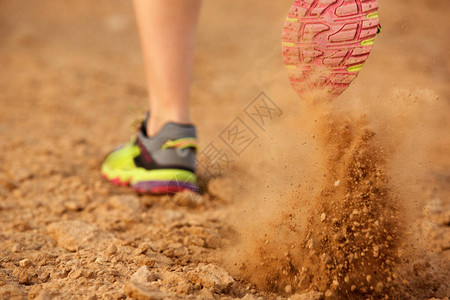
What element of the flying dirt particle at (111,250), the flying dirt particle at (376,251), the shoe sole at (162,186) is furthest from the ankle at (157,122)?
the flying dirt particle at (376,251)

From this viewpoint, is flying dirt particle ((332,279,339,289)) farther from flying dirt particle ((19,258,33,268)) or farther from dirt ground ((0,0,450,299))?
flying dirt particle ((19,258,33,268))

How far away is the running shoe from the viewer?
5.66 feet

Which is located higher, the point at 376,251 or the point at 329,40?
the point at 329,40

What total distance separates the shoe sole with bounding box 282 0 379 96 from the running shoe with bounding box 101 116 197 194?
707 mm

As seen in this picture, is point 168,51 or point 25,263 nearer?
point 25,263

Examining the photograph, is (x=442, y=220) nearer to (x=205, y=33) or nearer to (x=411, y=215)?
(x=411, y=215)

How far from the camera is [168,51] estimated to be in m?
1.68

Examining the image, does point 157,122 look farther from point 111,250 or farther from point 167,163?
point 111,250

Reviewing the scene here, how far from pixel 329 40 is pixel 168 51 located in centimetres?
75

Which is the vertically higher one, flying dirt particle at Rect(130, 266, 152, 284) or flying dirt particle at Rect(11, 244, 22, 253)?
flying dirt particle at Rect(11, 244, 22, 253)

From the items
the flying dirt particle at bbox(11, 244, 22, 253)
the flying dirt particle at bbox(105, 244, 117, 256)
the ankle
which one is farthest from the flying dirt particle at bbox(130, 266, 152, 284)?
the ankle

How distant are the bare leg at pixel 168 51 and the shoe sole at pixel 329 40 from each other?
1.99ft

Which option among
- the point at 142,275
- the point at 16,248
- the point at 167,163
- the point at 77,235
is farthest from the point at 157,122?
the point at 142,275

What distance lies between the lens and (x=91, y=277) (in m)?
1.08
